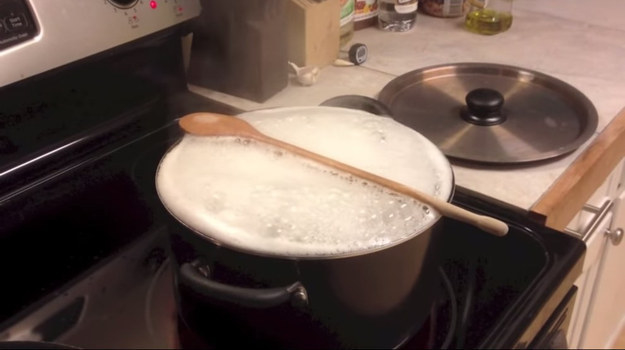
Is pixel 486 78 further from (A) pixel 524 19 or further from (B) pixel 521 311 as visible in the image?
(B) pixel 521 311

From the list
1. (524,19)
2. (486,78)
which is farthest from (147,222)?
(524,19)

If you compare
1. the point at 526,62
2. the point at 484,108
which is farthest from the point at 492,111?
the point at 526,62

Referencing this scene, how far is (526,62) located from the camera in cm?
110

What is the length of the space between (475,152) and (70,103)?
480mm

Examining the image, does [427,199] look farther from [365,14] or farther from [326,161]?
[365,14]

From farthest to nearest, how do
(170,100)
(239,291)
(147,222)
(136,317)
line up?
(170,100)
(147,222)
(136,317)
(239,291)

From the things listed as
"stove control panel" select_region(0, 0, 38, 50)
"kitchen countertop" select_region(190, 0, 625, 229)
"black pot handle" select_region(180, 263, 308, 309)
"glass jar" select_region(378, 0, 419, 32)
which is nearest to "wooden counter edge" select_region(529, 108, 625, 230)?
"kitchen countertop" select_region(190, 0, 625, 229)

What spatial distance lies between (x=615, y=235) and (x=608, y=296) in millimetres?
229

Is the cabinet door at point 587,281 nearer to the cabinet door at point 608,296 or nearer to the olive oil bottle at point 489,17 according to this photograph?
the cabinet door at point 608,296

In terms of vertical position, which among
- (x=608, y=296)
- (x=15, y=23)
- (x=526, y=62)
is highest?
(x=15, y=23)

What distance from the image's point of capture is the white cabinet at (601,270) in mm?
982

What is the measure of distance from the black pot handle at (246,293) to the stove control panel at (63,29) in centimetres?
31

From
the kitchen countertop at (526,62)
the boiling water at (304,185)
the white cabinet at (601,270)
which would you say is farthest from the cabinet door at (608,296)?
the boiling water at (304,185)

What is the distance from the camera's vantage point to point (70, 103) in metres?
0.78
